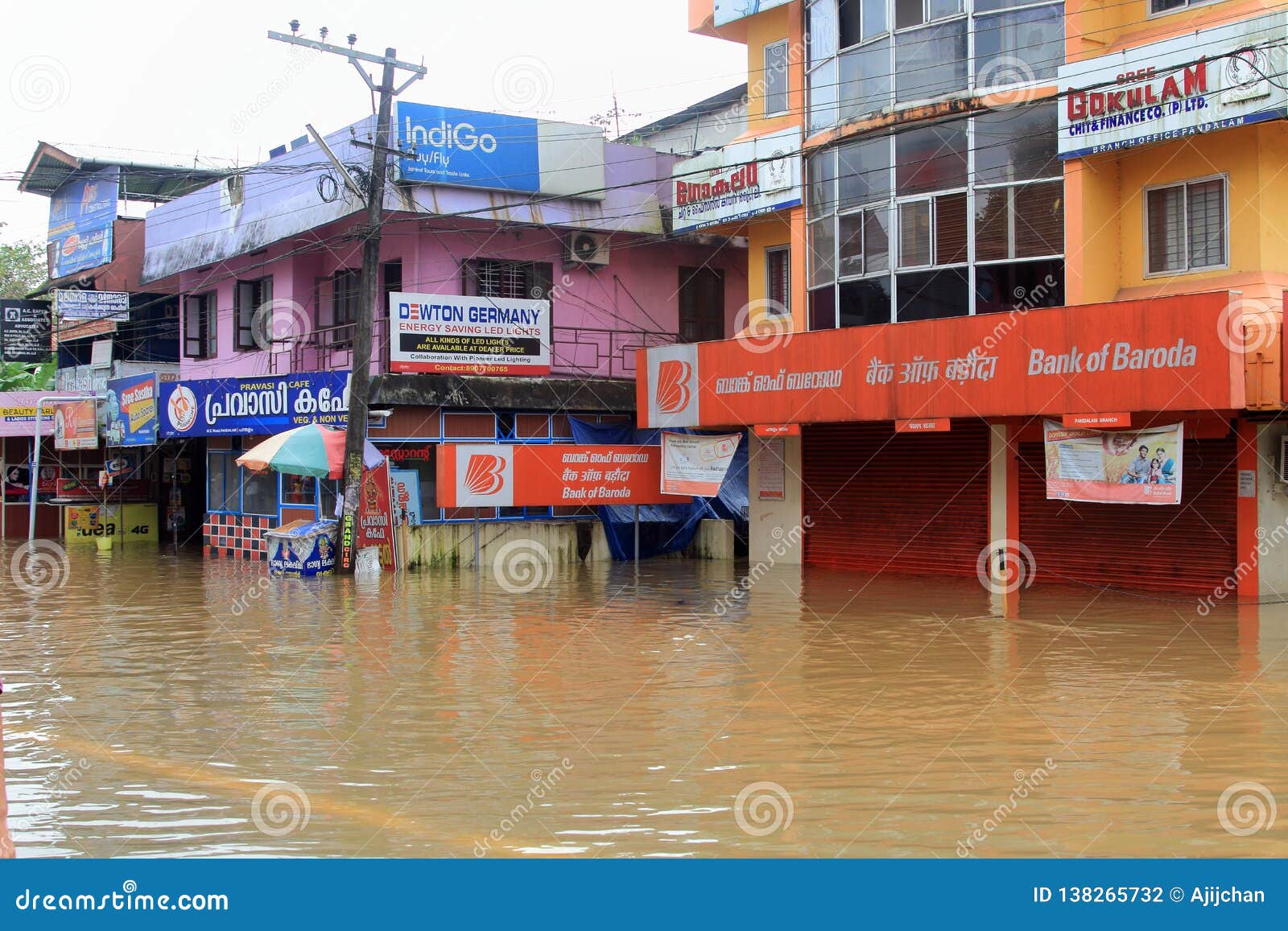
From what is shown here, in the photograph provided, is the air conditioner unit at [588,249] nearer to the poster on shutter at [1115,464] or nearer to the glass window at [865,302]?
the glass window at [865,302]

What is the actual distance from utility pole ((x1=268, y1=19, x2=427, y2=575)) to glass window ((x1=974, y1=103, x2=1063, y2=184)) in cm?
979

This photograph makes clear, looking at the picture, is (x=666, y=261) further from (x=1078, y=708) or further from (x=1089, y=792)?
(x=1089, y=792)

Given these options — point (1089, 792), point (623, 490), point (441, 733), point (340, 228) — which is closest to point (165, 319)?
point (340, 228)

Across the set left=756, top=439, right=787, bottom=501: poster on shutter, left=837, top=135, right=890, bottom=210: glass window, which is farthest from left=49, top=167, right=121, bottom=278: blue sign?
left=837, top=135, right=890, bottom=210: glass window

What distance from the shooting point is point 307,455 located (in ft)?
76.5

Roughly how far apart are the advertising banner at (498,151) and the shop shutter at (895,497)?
7902mm

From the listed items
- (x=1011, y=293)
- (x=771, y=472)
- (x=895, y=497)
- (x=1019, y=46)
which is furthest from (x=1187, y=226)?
(x=771, y=472)

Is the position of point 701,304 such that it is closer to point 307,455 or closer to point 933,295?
point 933,295

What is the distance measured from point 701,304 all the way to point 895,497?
10.2 meters

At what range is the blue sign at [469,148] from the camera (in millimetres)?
25578

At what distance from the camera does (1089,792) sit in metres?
7.93

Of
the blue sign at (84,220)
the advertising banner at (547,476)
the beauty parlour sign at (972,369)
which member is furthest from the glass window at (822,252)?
the blue sign at (84,220)

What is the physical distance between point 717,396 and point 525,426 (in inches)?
203

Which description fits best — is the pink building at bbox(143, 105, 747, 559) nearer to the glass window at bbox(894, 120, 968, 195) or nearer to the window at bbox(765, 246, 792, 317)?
the window at bbox(765, 246, 792, 317)
